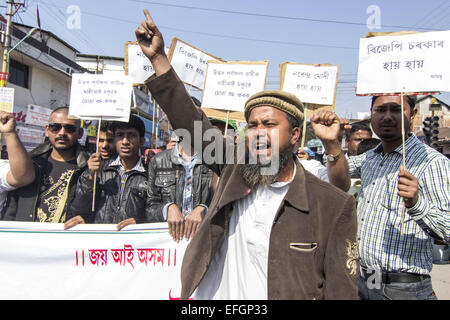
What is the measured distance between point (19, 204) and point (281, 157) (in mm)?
2332

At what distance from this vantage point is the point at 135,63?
167 inches

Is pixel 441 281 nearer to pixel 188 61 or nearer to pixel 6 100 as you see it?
pixel 188 61

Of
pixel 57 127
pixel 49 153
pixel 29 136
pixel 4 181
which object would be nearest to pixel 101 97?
pixel 57 127

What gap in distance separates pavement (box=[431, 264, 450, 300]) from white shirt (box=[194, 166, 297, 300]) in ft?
13.3

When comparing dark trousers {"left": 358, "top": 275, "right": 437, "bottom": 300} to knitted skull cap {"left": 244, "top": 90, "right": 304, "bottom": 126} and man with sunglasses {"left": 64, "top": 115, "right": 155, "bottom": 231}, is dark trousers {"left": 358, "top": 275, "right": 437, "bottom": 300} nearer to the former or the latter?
knitted skull cap {"left": 244, "top": 90, "right": 304, "bottom": 126}

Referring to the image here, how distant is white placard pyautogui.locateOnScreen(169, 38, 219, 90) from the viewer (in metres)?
3.97

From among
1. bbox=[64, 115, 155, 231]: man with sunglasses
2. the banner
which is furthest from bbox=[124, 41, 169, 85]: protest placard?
the banner

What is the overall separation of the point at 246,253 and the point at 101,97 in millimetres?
2237

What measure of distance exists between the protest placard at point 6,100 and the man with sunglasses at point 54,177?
36 cm

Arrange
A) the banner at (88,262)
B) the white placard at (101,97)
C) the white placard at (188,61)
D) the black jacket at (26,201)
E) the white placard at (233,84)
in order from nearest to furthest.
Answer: the banner at (88,262), the black jacket at (26,201), the white placard at (101,97), the white placard at (233,84), the white placard at (188,61)

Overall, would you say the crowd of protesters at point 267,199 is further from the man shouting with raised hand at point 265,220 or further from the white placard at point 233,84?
the white placard at point 233,84

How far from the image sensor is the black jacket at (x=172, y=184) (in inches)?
111

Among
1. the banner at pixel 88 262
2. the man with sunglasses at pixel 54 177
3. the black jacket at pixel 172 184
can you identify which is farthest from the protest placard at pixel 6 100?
the black jacket at pixel 172 184
